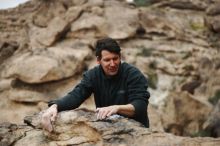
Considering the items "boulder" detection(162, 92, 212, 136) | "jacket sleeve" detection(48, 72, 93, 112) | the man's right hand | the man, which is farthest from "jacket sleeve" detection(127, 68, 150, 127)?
"boulder" detection(162, 92, 212, 136)

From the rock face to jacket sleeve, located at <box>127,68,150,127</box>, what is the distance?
0.61ft

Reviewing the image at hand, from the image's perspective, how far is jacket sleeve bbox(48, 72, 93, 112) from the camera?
5559 mm

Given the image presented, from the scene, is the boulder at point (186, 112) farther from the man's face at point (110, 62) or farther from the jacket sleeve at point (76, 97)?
the man's face at point (110, 62)

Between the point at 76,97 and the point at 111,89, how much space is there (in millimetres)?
474

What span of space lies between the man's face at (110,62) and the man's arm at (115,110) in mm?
554

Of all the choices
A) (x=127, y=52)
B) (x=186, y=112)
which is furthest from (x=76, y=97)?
(x=127, y=52)

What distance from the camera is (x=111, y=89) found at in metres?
5.77

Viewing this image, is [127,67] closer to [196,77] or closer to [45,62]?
[45,62]

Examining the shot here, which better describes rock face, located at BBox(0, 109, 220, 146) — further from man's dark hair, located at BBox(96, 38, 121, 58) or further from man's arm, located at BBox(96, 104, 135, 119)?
man's dark hair, located at BBox(96, 38, 121, 58)

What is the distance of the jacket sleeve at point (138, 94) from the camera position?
5.45 m

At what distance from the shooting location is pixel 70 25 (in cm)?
1830

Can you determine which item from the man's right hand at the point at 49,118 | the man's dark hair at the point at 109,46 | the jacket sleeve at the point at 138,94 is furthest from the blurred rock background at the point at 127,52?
the man's right hand at the point at 49,118

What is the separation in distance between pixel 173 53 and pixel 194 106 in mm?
2843

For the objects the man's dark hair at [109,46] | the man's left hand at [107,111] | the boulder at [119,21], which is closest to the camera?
the man's left hand at [107,111]
